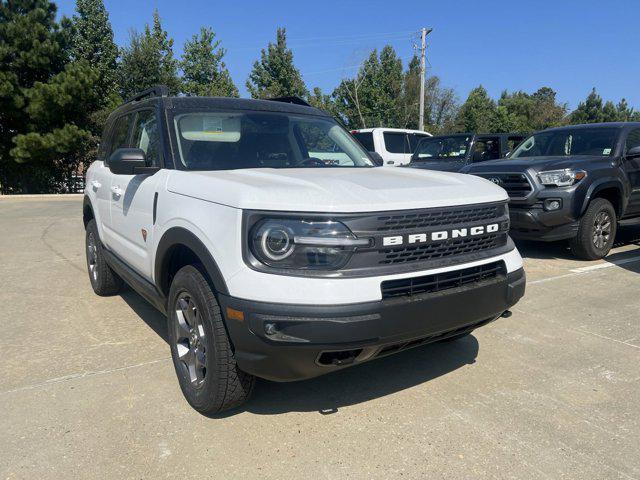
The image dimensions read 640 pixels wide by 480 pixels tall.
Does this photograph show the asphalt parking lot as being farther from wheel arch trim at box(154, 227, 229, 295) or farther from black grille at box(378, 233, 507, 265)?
black grille at box(378, 233, 507, 265)

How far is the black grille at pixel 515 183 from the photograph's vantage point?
6488mm

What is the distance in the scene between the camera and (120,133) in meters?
4.74

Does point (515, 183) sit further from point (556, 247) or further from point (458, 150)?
point (458, 150)

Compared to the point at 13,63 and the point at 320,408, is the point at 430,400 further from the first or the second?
the point at 13,63

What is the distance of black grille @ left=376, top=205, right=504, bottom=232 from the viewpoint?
2.45 m

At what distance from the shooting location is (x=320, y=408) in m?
2.95

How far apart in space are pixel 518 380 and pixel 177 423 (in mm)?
2129

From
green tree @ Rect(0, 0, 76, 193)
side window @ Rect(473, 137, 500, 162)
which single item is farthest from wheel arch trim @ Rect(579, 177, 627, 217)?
→ green tree @ Rect(0, 0, 76, 193)

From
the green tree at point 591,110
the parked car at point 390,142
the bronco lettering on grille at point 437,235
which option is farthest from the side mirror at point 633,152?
the green tree at point 591,110

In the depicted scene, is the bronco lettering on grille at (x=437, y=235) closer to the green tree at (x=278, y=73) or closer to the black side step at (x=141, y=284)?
the black side step at (x=141, y=284)

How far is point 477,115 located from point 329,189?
47.8 m

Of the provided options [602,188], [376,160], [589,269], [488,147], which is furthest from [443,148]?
[376,160]

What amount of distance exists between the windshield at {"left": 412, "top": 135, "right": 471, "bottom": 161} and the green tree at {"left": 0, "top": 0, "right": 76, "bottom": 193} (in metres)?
14.8

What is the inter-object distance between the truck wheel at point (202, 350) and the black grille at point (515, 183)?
5018 mm
